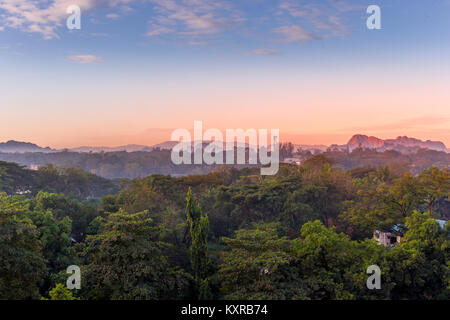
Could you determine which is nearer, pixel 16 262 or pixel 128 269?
pixel 16 262

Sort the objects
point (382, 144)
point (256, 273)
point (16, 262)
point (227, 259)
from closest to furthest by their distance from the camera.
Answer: point (16, 262) → point (256, 273) → point (227, 259) → point (382, 144)

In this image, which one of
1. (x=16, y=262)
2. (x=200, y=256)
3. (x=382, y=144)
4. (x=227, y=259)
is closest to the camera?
(x=16, y=262)

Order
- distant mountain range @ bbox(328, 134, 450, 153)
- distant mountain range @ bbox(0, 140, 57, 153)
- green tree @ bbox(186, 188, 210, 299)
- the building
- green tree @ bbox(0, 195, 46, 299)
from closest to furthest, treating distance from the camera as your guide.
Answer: green tree @ bbox(0, 195, 46, 299), green tree @ bbox(186, 188, 210, 299), the building, distant mountain range @ bbox(328, 134, 450, 153), distant mountain range @ bbox(0, 140, 57, 153)

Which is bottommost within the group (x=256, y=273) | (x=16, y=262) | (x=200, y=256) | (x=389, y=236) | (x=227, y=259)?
(x=389, y=236)

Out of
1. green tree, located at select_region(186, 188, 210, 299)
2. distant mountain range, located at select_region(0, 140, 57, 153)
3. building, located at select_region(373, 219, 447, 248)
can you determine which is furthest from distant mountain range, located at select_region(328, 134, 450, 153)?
distant mountain range, located at select_region(0, 140, 57, 153)

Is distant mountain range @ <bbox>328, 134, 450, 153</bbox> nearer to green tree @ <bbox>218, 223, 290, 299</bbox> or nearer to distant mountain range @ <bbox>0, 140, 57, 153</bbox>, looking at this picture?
green tree @ <bbox>218, 223, 290, 299</bbox>

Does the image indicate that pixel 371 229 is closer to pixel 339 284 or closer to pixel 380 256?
pixel 380 256

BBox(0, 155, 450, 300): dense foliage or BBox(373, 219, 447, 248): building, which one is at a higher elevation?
BBox(0, 155, 450, 300): dense foliage

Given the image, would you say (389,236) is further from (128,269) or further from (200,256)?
(128,269)

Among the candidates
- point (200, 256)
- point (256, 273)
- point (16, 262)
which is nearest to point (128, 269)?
point (16, 262)

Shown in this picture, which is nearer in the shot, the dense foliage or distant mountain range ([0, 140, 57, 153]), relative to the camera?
the dense foliage
